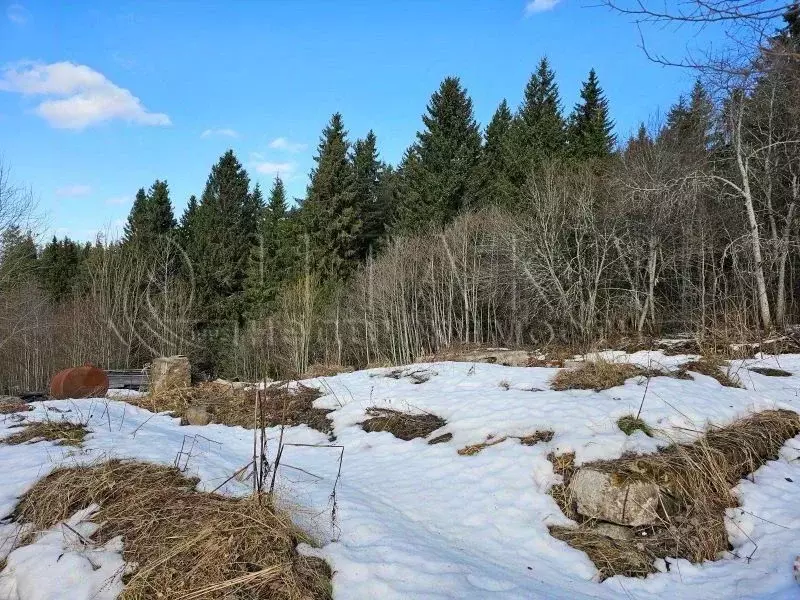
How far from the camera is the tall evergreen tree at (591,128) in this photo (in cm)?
2833

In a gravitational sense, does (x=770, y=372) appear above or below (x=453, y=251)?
below

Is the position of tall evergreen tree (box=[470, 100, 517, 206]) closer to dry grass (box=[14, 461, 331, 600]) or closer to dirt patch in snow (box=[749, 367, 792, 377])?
dirt patch in snow (box=[749, 367, 792, 377])

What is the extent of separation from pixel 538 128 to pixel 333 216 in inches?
519

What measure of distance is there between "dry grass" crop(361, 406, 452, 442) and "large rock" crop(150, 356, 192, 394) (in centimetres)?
625

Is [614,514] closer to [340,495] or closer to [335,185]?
[340,495]

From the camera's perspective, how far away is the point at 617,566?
3654 mm

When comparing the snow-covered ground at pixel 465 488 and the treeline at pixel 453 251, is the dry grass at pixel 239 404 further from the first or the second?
the treeline at pixel 453 251

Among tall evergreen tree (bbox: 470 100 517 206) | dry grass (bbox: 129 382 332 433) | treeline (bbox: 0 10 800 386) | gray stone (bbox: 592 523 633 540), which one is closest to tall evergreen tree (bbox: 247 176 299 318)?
treeline (bbox: 0 10 800 386)

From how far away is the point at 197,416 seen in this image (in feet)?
27.7

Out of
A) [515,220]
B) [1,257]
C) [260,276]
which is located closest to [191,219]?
[260,276]

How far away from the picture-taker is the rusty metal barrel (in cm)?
1120

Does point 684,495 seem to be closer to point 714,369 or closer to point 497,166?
point 714,369

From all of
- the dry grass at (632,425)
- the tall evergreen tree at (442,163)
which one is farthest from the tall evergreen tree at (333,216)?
the dry grass at (632,425)

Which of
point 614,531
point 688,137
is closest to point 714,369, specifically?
point 614,531
